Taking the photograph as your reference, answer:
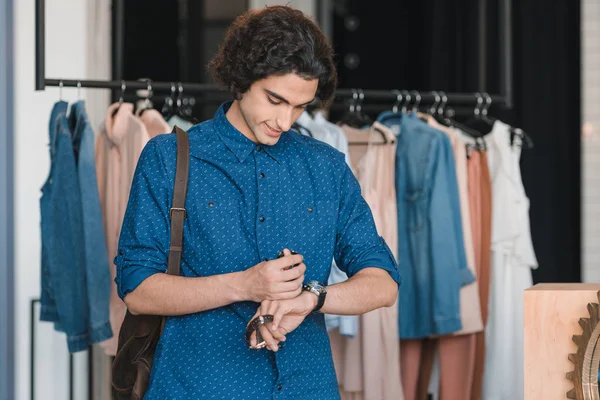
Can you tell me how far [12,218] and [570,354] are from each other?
257 centimetres

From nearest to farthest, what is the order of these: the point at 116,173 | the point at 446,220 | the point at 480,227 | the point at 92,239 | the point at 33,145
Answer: the point at 92,239 → the point at 116,173 → the point at 446,220 → the point at 480,227 → the point at 33,145

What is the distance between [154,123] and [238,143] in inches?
60.0

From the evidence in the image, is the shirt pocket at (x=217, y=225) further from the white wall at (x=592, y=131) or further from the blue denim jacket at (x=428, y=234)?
the white wall at (x=592, y=131)

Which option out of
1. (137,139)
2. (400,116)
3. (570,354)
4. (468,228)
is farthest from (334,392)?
(400,116)

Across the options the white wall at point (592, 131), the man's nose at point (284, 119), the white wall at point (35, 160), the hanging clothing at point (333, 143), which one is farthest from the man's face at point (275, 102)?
the white wall at point (592, 131)

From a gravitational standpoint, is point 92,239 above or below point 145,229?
below

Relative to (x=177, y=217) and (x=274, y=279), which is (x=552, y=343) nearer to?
(x=274, y=279)

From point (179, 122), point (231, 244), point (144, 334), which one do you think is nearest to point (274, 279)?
point (231, 244)

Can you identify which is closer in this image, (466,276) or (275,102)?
(275,102)

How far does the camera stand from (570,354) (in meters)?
2.26

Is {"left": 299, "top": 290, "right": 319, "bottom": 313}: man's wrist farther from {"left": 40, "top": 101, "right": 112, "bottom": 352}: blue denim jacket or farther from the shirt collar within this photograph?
{"left": 40, "top": 101, "right": 112, "bottom": 352}: blue denim jacket

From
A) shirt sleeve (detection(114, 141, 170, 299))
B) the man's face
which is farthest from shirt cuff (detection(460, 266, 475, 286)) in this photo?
shirt sleeve (detection(114, 141, 170, 299))

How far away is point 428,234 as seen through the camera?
3814mm

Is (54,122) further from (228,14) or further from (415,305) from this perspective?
(228,14)
